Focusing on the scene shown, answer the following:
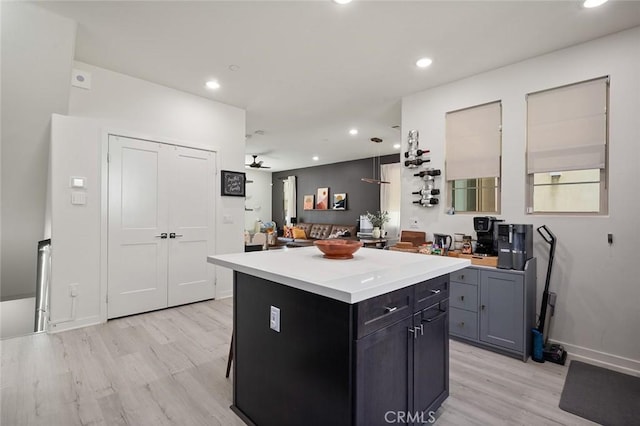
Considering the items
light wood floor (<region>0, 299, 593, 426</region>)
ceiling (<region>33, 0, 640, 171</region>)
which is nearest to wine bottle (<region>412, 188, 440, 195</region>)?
ceiling (<region>33, 0, 640, 171</region>)

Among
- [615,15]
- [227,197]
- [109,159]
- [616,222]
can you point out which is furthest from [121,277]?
[615,15]

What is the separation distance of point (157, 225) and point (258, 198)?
711 centimetres

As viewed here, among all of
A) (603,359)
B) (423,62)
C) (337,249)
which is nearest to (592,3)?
(423,62)

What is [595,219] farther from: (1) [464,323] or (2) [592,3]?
(2) [592,3]

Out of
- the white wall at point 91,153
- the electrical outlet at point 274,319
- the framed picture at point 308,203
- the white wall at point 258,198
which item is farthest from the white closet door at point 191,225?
the white wall at point 258,198

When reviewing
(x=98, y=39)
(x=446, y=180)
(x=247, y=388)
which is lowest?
(x=247, y=388)

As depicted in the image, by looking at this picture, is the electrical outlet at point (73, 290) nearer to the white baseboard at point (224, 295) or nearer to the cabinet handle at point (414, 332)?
the white baseboard at point (224, 295)

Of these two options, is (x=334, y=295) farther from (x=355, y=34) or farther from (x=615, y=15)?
(x=615, y=15)

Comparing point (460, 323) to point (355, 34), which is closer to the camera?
point (355, 34)

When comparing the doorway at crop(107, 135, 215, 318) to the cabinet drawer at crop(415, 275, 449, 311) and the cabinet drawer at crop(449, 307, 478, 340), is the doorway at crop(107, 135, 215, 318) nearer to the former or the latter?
the cabinet drawer at crop(449, 307, 478, 340)

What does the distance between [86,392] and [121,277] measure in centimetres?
161

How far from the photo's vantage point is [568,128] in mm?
2766

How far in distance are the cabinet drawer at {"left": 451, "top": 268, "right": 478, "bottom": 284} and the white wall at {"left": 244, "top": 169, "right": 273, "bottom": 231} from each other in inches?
331

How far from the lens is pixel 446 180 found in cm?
357
